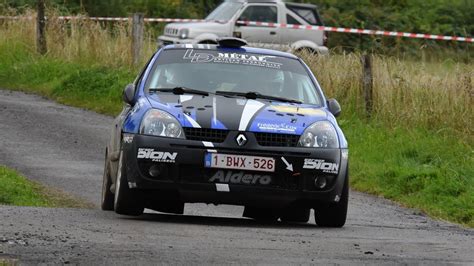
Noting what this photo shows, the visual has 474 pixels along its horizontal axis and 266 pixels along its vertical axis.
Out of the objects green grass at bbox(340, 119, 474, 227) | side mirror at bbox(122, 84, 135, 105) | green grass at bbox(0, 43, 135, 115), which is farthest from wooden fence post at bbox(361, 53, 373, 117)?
side mirror at bbox(122, 84, 135, 105)

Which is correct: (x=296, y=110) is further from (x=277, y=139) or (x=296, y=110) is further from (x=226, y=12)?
(x=226, y=12)

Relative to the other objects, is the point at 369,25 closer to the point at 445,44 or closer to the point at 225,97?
the point at 445,44

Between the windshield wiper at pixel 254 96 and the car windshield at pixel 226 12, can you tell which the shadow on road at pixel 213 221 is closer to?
the windshield wiper at pixel 254 96

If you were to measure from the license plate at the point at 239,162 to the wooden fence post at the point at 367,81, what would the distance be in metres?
9.88

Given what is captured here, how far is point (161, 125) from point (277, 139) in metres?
0.86

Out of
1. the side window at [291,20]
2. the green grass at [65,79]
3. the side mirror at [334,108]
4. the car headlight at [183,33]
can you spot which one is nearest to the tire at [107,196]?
the side mirror at [334,108]

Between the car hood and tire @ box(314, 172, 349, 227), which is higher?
the car hood

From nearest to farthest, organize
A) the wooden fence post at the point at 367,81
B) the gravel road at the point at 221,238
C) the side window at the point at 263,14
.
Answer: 1. the gravel road at the point at 221,238
2. the wooden fence post at the point at 367,81
3. the side window at the point at 263,14

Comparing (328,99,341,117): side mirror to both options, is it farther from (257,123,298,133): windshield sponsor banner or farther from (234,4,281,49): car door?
(234,4,281,49): car door

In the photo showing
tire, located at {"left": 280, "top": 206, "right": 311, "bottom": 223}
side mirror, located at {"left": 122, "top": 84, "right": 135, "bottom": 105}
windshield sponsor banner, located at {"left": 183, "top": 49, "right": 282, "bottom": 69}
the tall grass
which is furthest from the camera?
the tall grass

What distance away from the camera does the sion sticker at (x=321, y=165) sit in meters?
10.5

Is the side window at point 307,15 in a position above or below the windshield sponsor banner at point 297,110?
below

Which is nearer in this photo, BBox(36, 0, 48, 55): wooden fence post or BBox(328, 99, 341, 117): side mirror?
BBox(328, 99, 341, 117): side mirror

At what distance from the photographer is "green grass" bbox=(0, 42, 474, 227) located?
1462 centimetres
